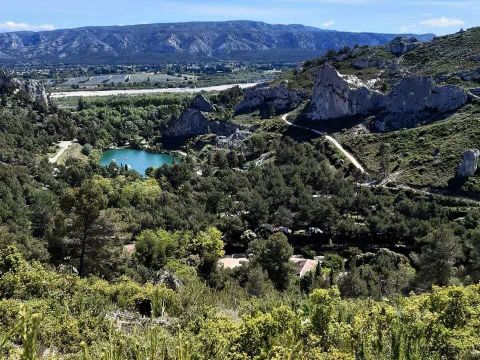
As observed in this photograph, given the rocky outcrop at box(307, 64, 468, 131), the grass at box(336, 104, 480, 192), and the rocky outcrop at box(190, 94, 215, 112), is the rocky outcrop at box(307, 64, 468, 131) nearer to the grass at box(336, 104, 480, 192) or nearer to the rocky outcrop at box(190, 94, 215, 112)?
the grass at box(336, 104, 480, 192)

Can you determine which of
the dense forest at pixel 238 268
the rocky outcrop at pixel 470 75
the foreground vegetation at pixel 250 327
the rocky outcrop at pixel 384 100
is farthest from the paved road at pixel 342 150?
the foreground vegetation at pixel 250 327

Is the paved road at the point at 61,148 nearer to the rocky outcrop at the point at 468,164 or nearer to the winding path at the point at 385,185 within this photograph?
the winding path at the point at 385,185

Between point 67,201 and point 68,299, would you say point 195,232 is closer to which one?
point 67,201

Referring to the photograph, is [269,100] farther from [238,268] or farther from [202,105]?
[238,268]

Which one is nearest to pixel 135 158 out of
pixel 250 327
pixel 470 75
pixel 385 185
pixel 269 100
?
pixel 269 100

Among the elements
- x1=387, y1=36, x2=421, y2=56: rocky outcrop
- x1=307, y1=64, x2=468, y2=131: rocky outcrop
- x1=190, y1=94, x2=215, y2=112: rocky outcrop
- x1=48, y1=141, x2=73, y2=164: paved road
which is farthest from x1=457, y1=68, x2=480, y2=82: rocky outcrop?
x1=48, y1=141, x2=73, y2=164: paved road

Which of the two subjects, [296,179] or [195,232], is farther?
[296,179]

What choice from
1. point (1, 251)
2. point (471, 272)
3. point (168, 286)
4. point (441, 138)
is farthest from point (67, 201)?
point (441, 138)
